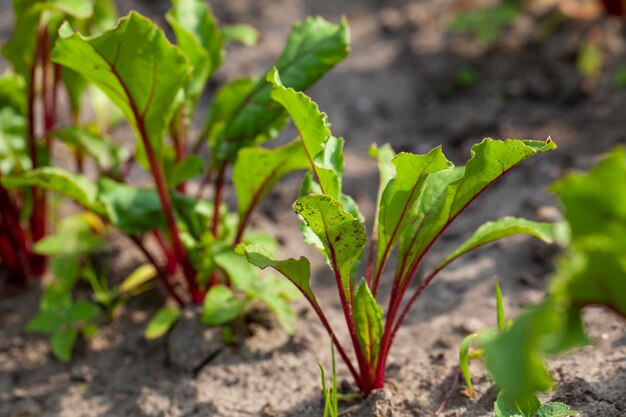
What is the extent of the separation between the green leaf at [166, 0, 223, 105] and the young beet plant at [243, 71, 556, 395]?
0.60 m

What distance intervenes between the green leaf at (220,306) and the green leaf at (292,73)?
1.42ft

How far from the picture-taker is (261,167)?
2156mm

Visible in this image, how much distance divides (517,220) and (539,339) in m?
0.88

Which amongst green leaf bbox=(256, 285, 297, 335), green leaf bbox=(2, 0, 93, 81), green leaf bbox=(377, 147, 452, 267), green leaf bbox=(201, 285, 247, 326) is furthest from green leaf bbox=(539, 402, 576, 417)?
green leaf bbox=(2, 0, 93, 81)

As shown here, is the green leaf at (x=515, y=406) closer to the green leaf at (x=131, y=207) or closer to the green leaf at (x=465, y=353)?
the green leaf at (x=465, y=353)

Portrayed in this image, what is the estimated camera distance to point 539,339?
Result: 3.34ft

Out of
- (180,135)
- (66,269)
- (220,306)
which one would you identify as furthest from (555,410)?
(66,269)

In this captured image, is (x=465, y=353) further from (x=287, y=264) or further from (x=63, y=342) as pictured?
(x=63, y=342)

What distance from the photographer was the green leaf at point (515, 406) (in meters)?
1.62

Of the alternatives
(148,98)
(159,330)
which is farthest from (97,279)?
(148,98)

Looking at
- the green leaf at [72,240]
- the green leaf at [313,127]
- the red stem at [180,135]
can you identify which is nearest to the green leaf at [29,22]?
the red stem at [180,135]

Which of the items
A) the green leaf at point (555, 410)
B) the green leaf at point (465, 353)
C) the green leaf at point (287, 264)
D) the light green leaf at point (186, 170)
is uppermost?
the light green leaf at point (186, 170)

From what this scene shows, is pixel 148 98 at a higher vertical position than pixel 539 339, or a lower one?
higher

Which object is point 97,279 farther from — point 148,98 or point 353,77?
point 353,77
